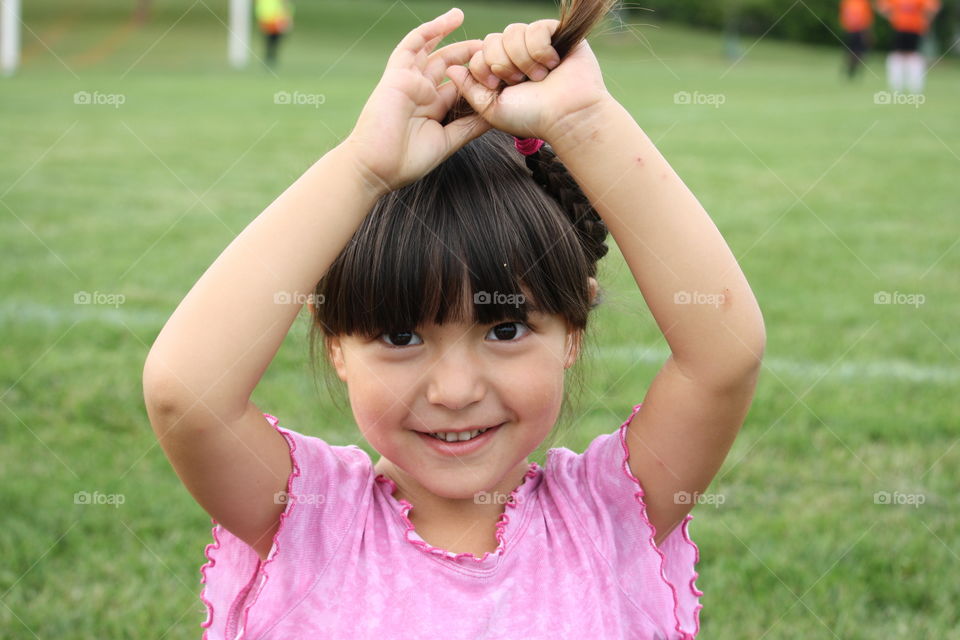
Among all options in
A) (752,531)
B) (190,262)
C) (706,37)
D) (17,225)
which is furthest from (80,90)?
(706,37)

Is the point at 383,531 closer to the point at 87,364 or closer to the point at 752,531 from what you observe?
the point at 752,531

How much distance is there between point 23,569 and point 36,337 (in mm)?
1939

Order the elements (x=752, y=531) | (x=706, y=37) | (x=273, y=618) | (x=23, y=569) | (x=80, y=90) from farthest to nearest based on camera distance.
A: (x=706, y=37)
(x=80, y=90)
(x=752, y=531)
(x=23, y=569)
(x=273, y=618)

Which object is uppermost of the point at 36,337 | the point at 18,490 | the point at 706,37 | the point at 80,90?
the point at 18,490

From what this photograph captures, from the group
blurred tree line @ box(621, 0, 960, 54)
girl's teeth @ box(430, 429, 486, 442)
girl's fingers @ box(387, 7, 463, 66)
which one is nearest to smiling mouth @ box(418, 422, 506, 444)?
girl's teeth @ box(430, 429, 486, 442)

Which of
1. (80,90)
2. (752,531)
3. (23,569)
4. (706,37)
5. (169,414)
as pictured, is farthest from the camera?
(706,37)

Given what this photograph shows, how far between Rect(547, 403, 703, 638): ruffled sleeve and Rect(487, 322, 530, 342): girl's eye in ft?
0.82

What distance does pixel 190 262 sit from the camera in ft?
19.4

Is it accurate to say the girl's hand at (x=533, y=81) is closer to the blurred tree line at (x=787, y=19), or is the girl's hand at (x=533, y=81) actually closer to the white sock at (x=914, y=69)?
the white sock at (x=914, y=69)

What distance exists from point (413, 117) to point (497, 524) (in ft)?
2.34
